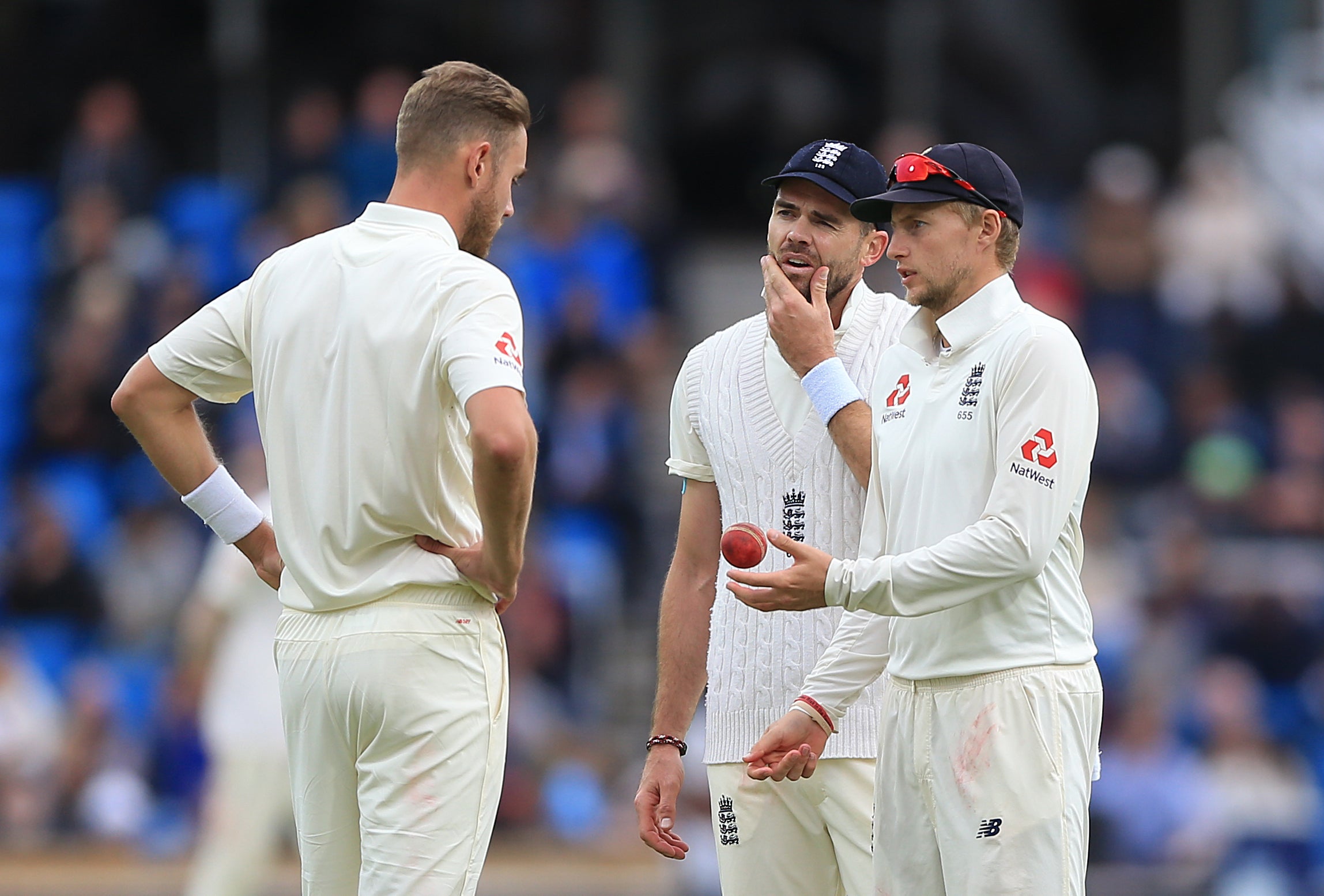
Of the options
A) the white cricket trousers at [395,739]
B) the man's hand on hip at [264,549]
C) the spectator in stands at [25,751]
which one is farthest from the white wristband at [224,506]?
the spectator in stands at [25,751]

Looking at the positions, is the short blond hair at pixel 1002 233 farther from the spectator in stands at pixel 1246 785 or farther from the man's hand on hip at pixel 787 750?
the spectator in stands at pixel 1246 785

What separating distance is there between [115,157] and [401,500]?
1013 cm

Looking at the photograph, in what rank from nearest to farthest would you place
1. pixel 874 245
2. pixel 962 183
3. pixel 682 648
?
pixel 962 183, pixel 874 245, pixel 682 648

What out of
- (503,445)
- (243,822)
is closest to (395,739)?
(503,445)

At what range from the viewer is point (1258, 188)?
13.8 meters

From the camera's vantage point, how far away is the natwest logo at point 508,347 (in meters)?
4.01

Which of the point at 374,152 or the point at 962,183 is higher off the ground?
the point at 374,152

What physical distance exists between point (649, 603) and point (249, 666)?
12.9 ft

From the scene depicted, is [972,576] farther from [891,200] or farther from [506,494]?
[506,494]

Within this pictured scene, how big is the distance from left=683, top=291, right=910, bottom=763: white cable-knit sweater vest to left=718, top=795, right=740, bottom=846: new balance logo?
0.36ft

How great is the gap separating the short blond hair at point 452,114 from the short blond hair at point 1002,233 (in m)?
1.07

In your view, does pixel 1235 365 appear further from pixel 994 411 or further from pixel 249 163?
pixel 994 411

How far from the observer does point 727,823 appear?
462 cm

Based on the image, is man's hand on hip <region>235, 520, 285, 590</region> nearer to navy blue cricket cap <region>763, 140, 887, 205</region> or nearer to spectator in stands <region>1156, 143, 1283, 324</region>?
navy blue cricket cap <region>763, 140, 887, 205</region>
